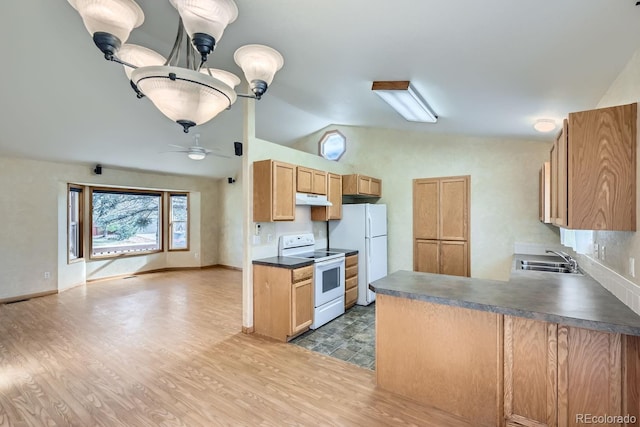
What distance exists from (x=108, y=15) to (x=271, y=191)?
2147 mm

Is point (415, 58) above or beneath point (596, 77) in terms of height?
above

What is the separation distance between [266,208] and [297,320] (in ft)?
4.40

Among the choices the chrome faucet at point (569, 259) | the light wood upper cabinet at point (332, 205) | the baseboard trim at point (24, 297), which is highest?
the light wood upper cabinet at point (332, 205)

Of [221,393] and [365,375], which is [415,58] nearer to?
[365,375]

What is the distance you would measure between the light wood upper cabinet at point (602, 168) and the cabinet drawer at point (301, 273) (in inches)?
96.3

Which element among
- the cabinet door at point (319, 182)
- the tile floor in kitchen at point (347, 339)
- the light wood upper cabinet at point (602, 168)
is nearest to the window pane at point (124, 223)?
A: the cabinet door at point (319, 182)

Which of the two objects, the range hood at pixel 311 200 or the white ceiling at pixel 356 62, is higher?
the white ceiling at pixel 356 62

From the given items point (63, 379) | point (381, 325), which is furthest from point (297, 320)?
point (63, 379)

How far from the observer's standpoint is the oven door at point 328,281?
12.0ft

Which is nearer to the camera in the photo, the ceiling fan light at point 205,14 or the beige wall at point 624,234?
the ceiling fan light at point 205,14

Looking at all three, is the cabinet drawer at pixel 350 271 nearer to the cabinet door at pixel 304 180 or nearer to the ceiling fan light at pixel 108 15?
the cabinet door at pixel 304 180

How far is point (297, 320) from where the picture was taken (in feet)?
11.0

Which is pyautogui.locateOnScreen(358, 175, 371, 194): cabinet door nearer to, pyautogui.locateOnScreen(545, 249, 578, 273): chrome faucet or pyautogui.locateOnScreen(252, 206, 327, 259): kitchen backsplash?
pyautogui.locateOnScreen(252, 206, 327, 259): kitchen backsplash

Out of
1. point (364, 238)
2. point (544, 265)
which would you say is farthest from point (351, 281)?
point (544, 265)
